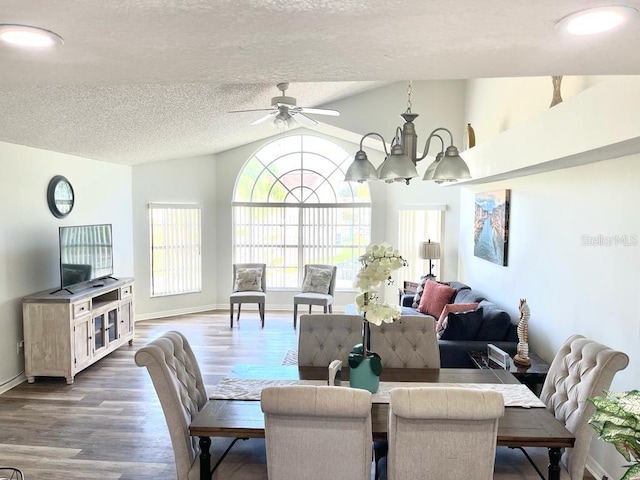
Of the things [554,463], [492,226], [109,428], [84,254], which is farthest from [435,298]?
[84,254]

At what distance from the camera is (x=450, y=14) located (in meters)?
1.19

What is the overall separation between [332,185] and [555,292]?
4.78 metres

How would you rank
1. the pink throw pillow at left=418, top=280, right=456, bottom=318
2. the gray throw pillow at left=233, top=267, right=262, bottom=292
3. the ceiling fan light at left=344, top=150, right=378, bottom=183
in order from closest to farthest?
1. the ceiling fan light at left=344, top=150, right=378, bottom=183
2. the pink throw pillow at left=418, top=280, right=456, bottom=318
3. the gray throw pillow at left=233, top=267, right=262, bottom=292

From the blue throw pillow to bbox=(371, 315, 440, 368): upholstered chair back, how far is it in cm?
120

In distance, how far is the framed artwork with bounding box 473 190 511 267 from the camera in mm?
4730

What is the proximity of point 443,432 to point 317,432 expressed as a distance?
0.48 m

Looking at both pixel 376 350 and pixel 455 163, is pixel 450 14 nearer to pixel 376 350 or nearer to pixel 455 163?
pixel 455 163

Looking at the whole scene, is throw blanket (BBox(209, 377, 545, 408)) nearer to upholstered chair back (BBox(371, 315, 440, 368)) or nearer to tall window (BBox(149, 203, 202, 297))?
upholstered chair back (BBox(371, 315, 440, 368))

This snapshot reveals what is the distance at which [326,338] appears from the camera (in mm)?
2943

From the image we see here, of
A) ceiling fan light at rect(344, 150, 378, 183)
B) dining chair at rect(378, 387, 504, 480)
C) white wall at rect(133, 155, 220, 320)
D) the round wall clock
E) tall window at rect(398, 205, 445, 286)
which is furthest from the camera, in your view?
tall window at rect(398, 205, 445, 286)

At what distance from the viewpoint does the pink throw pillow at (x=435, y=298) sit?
5492 mm

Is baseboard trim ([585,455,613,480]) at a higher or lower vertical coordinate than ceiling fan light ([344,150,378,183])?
lower

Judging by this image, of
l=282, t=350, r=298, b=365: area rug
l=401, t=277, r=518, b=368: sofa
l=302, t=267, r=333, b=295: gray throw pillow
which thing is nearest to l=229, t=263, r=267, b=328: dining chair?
l=302, t=267, r=333, b=295: gray throw pillow

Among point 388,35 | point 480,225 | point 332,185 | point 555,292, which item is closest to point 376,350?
point 555,292
